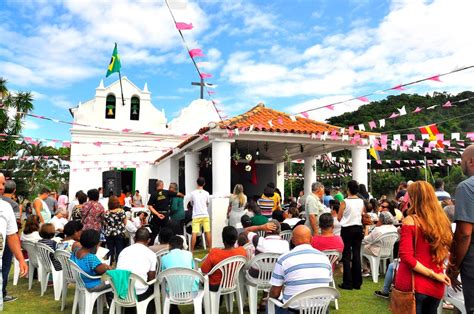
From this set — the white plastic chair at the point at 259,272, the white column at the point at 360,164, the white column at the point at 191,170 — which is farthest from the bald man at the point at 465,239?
the white column at the point at 191,170

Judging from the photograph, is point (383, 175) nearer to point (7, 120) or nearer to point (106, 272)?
point (7, 120)

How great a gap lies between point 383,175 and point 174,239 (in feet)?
101

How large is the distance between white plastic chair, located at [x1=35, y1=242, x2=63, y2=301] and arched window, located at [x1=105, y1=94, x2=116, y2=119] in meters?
13.7

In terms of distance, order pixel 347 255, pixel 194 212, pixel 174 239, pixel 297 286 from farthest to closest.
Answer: pixel 194 212 < pixel 347 255 < pixel 174 239 < pixel 297 286

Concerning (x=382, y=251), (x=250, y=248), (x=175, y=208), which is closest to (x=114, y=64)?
(x=175, y=208)

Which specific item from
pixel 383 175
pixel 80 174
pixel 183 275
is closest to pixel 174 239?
pixel 183 275

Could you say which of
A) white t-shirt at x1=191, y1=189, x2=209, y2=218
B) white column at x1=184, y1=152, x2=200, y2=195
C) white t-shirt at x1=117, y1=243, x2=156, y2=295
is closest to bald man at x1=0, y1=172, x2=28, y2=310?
white t-shirt at x1=117, y1=243, x2=156, y2=295

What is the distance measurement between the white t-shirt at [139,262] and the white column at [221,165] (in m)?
4.98

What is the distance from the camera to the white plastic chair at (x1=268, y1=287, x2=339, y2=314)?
3006 millimetres

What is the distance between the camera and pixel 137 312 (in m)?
3.92

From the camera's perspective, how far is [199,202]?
817 cm

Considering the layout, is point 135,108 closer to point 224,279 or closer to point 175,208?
point 175,208

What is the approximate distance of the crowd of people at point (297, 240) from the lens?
2.62 m

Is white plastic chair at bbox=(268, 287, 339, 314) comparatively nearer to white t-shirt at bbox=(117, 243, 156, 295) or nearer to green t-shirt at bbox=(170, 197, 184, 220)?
white t-shirt at bbox=(117, 243, 156, 295)
